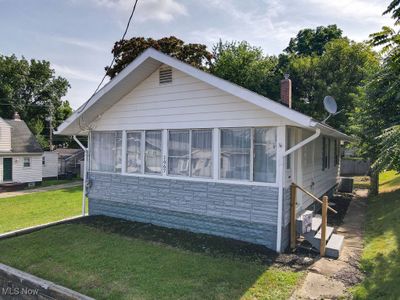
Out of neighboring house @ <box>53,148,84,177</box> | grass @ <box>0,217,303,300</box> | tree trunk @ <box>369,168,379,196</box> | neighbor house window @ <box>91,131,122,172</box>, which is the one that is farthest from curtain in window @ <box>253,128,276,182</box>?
neighboring house @ <box>53,148,84,177</box>

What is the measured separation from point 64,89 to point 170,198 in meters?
38.4

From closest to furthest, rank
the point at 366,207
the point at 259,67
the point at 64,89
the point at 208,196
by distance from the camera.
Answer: the point at 208,196
the point at 366,207
the point at 259,67
the point at 64,89

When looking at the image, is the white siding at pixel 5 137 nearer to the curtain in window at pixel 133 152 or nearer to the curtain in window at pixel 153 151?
the curtain in window at pixel 133 152

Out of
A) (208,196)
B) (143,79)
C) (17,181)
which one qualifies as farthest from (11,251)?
(17,181)

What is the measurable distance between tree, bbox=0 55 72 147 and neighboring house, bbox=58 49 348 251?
29.2 metres

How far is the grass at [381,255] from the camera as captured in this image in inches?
193

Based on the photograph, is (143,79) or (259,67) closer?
(143,79)

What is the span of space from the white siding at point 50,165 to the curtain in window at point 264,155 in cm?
2363

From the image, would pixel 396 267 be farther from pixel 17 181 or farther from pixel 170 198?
pixel 17 181

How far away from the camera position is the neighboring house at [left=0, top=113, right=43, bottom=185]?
2111 centimetres

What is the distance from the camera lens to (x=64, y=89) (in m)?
41.0

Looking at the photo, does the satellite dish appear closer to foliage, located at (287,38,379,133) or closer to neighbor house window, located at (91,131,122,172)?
neighbor house window, located at (91,131,122,172)

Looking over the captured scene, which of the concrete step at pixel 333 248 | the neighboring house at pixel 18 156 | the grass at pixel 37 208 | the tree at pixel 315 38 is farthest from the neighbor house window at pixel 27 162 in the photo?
the tree at pixel 315 38

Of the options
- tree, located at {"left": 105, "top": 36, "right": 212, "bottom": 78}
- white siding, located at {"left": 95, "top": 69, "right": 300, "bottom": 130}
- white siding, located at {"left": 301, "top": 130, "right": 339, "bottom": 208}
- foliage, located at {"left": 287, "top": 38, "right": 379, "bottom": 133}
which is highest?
tree, located at {"left": 105, "top": 36, "right": 212, "bottom": 78}
